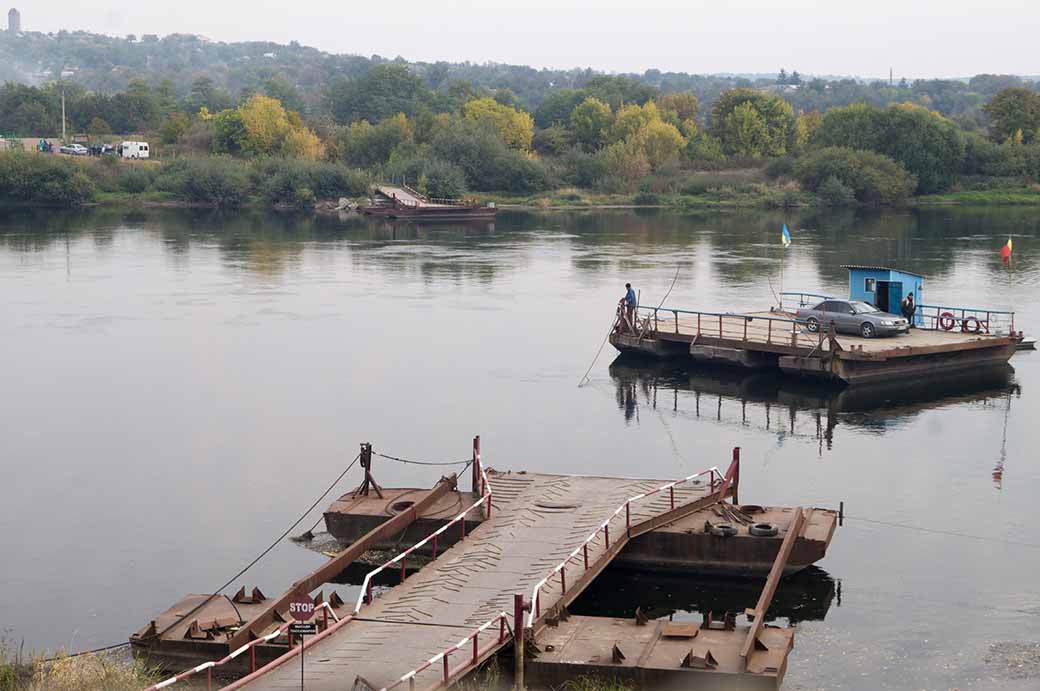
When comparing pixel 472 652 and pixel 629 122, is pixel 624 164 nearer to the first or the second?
pixel 629 122

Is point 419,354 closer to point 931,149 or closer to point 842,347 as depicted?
point 842,347

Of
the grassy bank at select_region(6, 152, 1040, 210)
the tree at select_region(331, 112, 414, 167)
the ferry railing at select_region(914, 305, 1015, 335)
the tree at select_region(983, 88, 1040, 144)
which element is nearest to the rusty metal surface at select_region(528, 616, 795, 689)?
the ferry railing at select_region(914, 305, 1015, 335)

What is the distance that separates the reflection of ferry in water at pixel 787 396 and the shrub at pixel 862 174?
95126mm

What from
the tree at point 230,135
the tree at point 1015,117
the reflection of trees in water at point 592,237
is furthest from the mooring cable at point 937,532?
the tree at point 230,135

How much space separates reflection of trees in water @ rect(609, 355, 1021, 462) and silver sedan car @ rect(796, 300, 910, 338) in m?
2.49

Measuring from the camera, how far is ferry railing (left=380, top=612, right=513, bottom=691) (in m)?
20.5

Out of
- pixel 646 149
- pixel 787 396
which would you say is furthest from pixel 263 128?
pixel 787 396

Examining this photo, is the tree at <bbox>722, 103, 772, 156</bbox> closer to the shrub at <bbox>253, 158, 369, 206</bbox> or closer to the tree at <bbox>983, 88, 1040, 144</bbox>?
the tree at <bbox>983, 88, 1040, 144</bbox>

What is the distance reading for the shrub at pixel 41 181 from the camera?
138 m

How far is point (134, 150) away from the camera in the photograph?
163 m

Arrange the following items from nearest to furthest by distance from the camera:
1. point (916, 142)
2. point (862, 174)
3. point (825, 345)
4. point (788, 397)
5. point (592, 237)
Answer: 1. point (788, 397)
2. point (825, 345)
3. point (592, 237)
4. point (862, 174)
5. point (916, 142)

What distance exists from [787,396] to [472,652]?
27.5 metres

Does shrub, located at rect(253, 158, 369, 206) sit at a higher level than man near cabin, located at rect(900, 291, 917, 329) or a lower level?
higher

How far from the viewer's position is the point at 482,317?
210 ft
